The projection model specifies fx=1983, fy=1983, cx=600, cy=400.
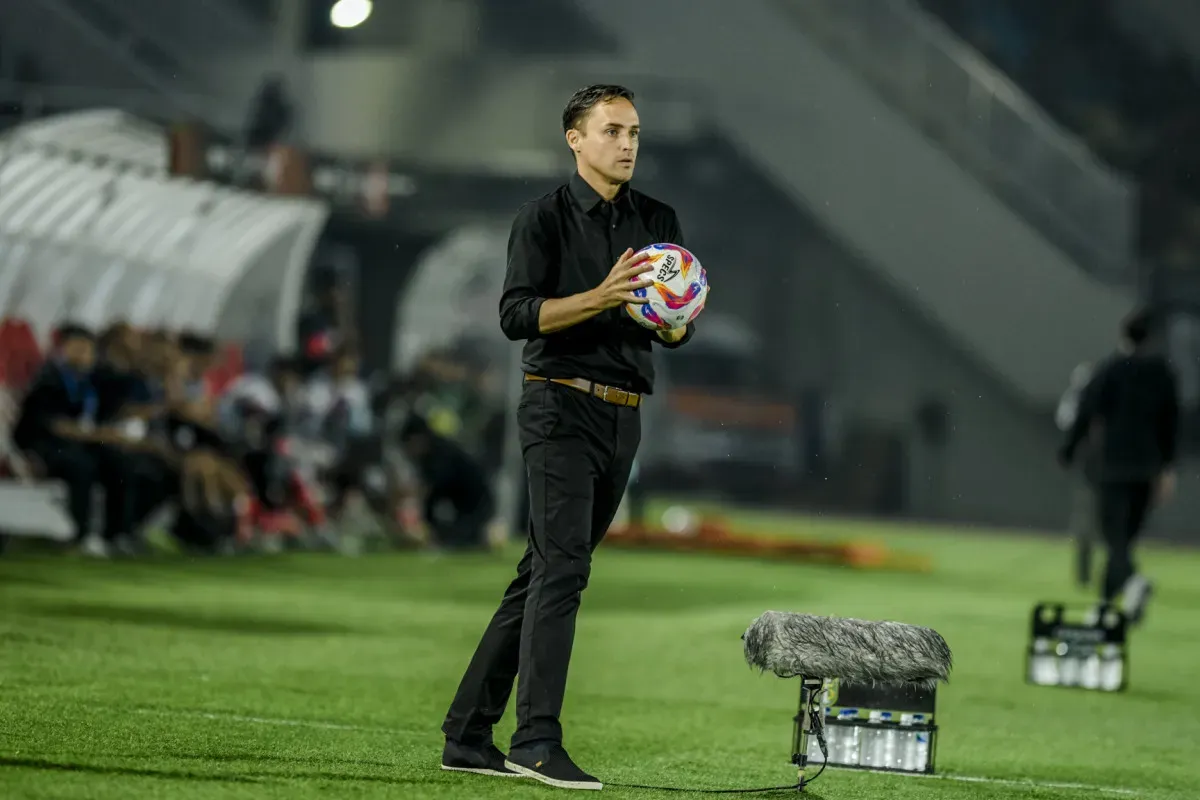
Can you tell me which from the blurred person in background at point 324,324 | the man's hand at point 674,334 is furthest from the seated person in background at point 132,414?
the man's hand at point 674,334

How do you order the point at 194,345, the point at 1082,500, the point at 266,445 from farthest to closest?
the point at 1082,500
the point at 266,445
the point at 194,345

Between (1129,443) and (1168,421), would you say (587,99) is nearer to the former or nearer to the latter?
(1129,443)

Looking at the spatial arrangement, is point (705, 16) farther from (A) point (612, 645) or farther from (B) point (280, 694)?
(B) point (280, 694)

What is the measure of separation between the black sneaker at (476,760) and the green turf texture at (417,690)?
4.4 inches

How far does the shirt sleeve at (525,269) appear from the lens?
630 centimetres

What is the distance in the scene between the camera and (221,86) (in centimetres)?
2278

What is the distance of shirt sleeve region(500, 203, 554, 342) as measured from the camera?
248 inches

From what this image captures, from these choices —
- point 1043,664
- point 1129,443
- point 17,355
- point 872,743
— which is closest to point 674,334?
point 872,743

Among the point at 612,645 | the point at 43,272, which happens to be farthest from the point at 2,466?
the point at 612,645

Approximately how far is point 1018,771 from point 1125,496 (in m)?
7.45

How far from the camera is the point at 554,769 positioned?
6211mm

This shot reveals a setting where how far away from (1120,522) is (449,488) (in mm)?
6933

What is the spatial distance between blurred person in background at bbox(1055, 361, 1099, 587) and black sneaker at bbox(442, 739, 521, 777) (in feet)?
Answer: 31.3

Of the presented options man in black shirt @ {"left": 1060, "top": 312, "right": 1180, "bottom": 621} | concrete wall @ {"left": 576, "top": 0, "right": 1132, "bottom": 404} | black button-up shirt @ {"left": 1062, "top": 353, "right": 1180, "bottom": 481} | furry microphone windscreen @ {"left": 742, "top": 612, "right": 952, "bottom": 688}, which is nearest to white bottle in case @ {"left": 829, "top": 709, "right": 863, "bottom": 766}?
furry microphone windscreen @ {"left": 742, "top": 612, "right": 952, "bottom": 688}
